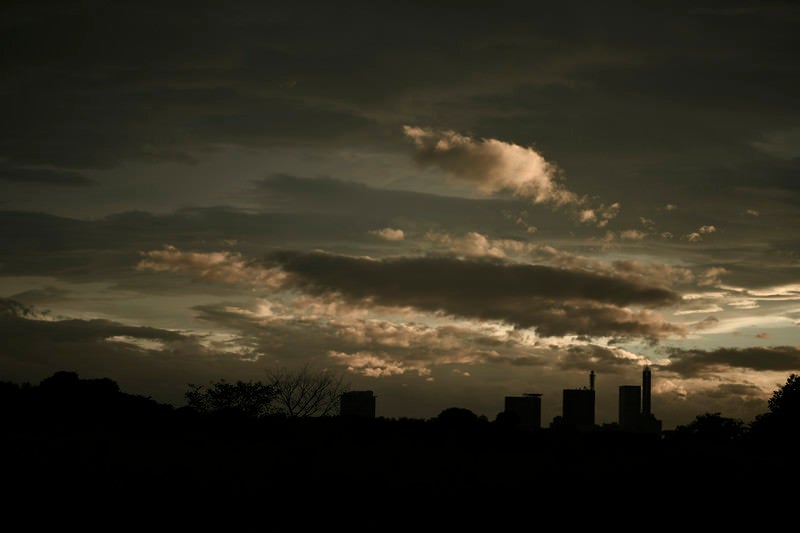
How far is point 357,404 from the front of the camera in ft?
322

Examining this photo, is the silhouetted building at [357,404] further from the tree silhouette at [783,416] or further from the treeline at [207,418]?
the tree silhouette at [783,416]

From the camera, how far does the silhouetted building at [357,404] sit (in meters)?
87.7

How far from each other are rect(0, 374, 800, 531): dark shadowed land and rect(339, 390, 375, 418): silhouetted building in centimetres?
3317

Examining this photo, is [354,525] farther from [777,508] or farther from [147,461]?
[777,508]

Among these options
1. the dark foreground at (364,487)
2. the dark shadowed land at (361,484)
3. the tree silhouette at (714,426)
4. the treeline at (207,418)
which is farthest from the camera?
the tree silhouette at (714,426)

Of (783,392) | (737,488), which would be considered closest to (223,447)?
(737,488)

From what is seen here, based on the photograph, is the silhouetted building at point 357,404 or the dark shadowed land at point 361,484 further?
the silhouetted building at point 357,404

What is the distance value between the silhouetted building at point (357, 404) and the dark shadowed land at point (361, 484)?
109 feet

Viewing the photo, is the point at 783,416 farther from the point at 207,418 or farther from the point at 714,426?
the point at 207,418

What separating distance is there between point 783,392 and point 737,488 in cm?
6933

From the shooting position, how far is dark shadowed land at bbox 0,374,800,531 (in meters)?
29.0

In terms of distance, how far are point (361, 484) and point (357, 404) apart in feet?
214

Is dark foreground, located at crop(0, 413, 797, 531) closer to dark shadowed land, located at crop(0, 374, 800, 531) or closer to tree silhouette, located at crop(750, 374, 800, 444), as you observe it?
dark shadowed land, located at crop(0, 374, 800, 531)

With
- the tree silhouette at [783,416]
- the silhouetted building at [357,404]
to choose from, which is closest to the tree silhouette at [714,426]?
the tree silhouette at [783,416]
